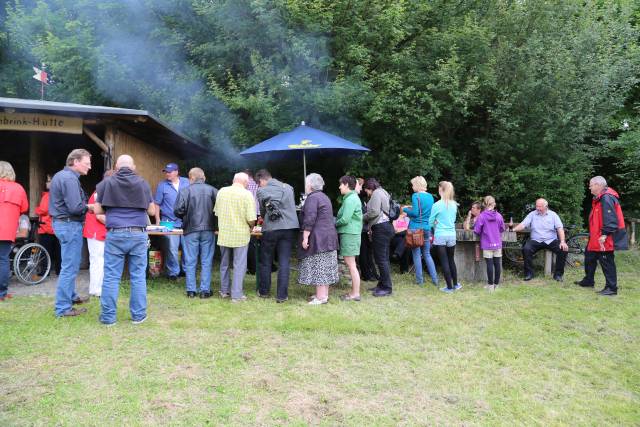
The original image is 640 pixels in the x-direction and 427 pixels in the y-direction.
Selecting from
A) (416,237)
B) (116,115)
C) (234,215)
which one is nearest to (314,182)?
(234,215)

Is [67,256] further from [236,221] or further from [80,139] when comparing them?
[80,139]

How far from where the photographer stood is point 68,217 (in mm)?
5328

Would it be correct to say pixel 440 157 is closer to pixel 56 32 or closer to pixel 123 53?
pixel 123 53

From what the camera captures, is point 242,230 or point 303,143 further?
point 303,143

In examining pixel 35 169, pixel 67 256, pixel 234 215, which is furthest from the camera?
pixel 35 169

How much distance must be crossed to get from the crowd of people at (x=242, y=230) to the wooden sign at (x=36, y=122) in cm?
124

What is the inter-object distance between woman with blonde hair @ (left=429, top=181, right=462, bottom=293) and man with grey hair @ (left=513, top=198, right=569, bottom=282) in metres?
1.73

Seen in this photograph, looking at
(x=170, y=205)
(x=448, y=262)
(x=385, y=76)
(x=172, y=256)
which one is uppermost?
(x=385, y=76)

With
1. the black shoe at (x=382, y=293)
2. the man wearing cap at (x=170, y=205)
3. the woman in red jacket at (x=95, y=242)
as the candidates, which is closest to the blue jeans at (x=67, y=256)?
the woman in red jacket at (x=95, y=242)

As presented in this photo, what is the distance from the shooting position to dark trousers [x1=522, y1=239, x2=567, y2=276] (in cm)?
855

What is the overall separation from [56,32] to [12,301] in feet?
24.6

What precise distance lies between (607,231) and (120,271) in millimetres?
6670

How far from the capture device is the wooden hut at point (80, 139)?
7434 millimetres

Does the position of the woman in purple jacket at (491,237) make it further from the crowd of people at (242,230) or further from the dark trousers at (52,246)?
the dark trousers at (52,246)
